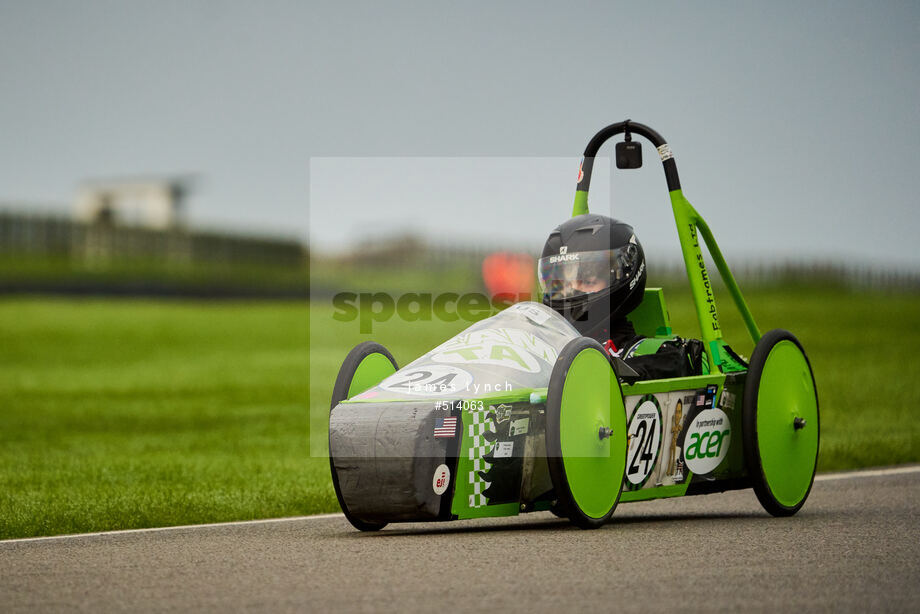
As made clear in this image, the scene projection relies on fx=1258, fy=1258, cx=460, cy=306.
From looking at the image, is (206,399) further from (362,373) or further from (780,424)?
(780,424)

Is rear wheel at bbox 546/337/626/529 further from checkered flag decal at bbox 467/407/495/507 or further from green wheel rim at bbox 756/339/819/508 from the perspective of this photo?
green wheel rim at bbox 756/339/819/508

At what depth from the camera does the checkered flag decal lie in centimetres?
751

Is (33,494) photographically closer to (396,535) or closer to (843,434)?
(396,535)

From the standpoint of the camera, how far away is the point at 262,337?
42.8m

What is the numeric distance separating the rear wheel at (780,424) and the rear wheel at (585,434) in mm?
1371

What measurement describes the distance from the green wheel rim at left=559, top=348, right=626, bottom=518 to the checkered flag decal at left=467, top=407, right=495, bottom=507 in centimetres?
47

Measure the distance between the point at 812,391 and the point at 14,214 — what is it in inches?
2365

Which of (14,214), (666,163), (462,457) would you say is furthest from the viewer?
(14,214)

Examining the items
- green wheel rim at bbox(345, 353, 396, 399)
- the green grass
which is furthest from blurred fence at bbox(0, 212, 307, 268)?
green wheel rim at bbox(345, 353, 396, 399)

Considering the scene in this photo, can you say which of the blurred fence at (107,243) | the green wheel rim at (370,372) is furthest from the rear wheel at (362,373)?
the blurred fence at (107,243)

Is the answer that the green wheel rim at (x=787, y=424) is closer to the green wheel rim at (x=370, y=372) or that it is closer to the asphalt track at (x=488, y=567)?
the asphalt track at (x=488, y=567)

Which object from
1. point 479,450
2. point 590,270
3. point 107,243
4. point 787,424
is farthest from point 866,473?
point 107,243

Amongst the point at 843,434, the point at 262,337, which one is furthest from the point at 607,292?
the point at 262,337

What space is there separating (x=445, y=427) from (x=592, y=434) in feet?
3.16
